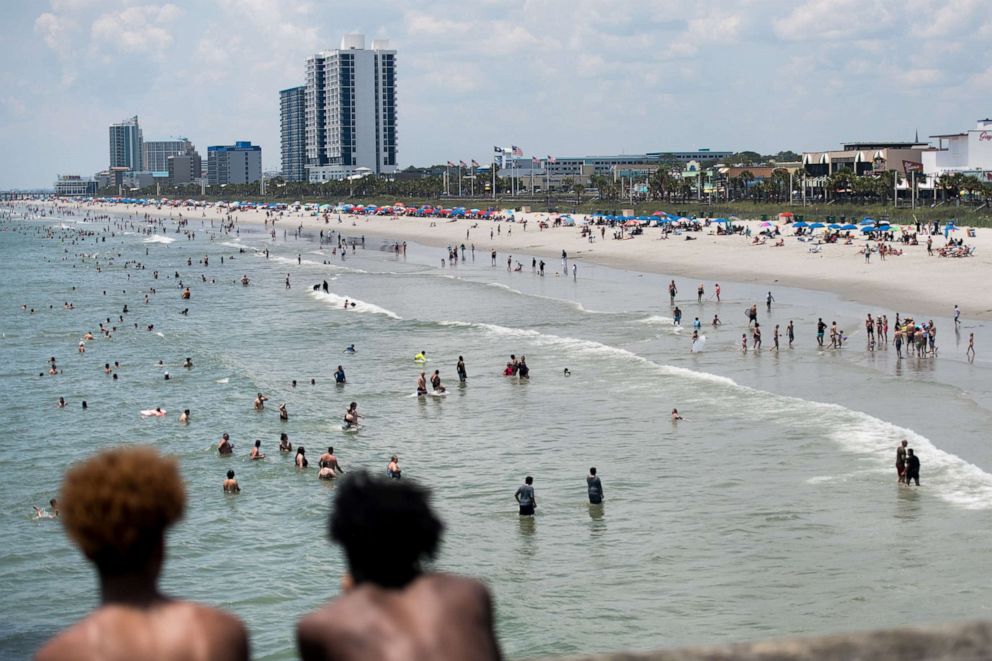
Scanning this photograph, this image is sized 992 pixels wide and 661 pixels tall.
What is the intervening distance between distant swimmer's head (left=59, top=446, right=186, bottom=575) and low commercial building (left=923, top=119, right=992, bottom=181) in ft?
368

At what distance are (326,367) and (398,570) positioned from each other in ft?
133

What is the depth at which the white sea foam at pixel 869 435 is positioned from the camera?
21.9 m

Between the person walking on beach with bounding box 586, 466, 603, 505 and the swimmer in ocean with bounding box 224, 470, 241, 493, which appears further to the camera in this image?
the swimmer in ocean with bounding box 224, 470, 241, 493

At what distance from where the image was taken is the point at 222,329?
2245 inches

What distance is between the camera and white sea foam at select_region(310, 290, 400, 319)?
197 feet

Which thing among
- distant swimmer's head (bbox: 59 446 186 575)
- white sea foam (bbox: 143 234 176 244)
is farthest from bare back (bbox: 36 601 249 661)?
white sea foam (bbox: 143 234 176 244)

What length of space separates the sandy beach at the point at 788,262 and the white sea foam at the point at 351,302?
587 inches

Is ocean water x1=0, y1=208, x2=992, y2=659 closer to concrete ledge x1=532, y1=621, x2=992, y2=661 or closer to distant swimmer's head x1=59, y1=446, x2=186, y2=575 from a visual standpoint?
concrete ledge x1=532, y1=621, x2=992, y2=661

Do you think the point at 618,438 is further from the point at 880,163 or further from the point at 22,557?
the point at 880,163

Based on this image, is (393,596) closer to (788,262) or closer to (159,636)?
(159,636)

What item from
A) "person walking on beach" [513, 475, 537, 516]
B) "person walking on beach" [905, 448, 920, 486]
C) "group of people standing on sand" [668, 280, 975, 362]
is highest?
"group of people standing on sand" [668, 280, 975, 362]

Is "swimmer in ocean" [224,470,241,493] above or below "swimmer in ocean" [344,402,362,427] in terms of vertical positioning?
below

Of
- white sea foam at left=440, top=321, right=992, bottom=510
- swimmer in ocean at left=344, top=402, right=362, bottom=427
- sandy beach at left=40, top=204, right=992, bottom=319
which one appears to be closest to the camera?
white sea foam at left=440, top=321, right=992, bottom=510

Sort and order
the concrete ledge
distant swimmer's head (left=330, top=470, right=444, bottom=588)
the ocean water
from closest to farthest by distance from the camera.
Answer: the concrete ledge → distant swimmer's head (left=330, top=470, right=444, bottom=588) → the ocean water
